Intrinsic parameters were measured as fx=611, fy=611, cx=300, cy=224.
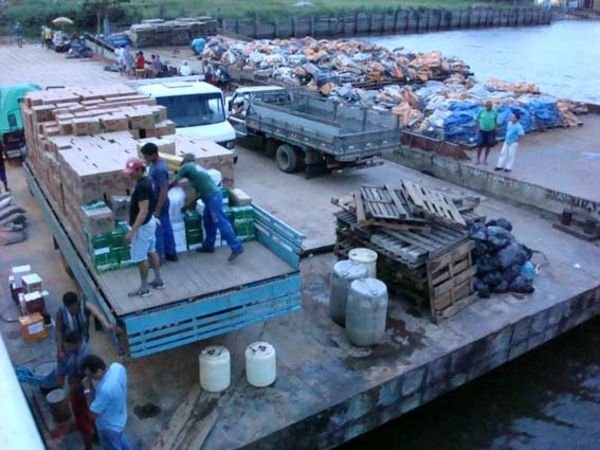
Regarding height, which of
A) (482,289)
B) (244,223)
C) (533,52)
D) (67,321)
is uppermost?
(244,223)

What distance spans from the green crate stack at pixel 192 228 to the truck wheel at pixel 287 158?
23.5 feet

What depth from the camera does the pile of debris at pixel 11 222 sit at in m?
10.6

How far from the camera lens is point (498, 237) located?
909 centimetres

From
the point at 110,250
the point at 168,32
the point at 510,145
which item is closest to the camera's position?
the point at 110,250

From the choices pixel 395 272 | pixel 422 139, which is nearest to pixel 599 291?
pixel 395 272

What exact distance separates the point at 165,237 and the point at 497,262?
16.2 ft

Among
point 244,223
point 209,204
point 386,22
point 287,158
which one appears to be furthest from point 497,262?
point 386,22

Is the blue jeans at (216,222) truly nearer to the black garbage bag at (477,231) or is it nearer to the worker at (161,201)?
the worker at (161,201)

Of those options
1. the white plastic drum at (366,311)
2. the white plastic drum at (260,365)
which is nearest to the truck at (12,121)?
the white plastic drum at (260,365)

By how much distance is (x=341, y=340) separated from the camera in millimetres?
7906

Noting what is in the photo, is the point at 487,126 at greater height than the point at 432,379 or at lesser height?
greater

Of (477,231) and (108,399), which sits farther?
(477,231)

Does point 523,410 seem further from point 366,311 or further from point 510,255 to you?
point 366,311

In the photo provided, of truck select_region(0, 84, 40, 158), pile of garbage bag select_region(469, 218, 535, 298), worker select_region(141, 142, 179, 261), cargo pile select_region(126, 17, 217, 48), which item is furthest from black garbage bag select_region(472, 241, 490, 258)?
cargo pile select_region(126, 17, 217, 48)
